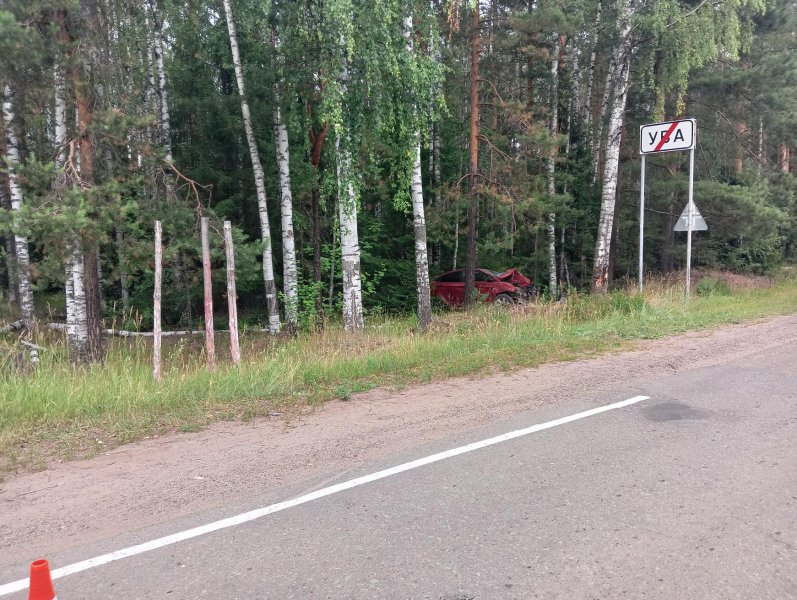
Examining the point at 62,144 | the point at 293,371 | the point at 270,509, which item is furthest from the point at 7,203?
the point at 270,509

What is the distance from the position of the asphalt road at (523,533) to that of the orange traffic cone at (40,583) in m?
0.57

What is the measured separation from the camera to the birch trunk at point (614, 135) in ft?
52.1

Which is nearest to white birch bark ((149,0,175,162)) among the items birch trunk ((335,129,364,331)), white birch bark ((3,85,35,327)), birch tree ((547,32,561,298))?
white birch bark ((3,85,35,327))

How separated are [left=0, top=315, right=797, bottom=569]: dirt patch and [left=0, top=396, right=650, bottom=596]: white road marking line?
19cm

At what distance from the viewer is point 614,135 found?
16.4 metres

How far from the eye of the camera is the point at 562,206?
890 inches

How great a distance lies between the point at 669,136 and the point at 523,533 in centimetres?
1363

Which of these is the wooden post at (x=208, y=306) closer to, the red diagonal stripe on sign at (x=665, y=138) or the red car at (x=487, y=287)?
the red diagonal stripe on sign at (x=665, y=138)

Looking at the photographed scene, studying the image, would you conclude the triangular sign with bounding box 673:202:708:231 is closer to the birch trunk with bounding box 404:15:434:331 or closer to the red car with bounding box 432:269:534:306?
the red car with bounding box 432:269:534:306

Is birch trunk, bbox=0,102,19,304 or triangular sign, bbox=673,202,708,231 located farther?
triangular sign, bbox=673,202,708,231

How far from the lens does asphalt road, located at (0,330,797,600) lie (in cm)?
325

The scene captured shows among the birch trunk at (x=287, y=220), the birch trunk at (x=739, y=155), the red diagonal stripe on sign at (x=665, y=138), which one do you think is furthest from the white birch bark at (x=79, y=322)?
the birch trunk at (x=739, y=155)

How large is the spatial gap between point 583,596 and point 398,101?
10.5m

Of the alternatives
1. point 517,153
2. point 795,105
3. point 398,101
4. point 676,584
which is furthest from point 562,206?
point 676,584
